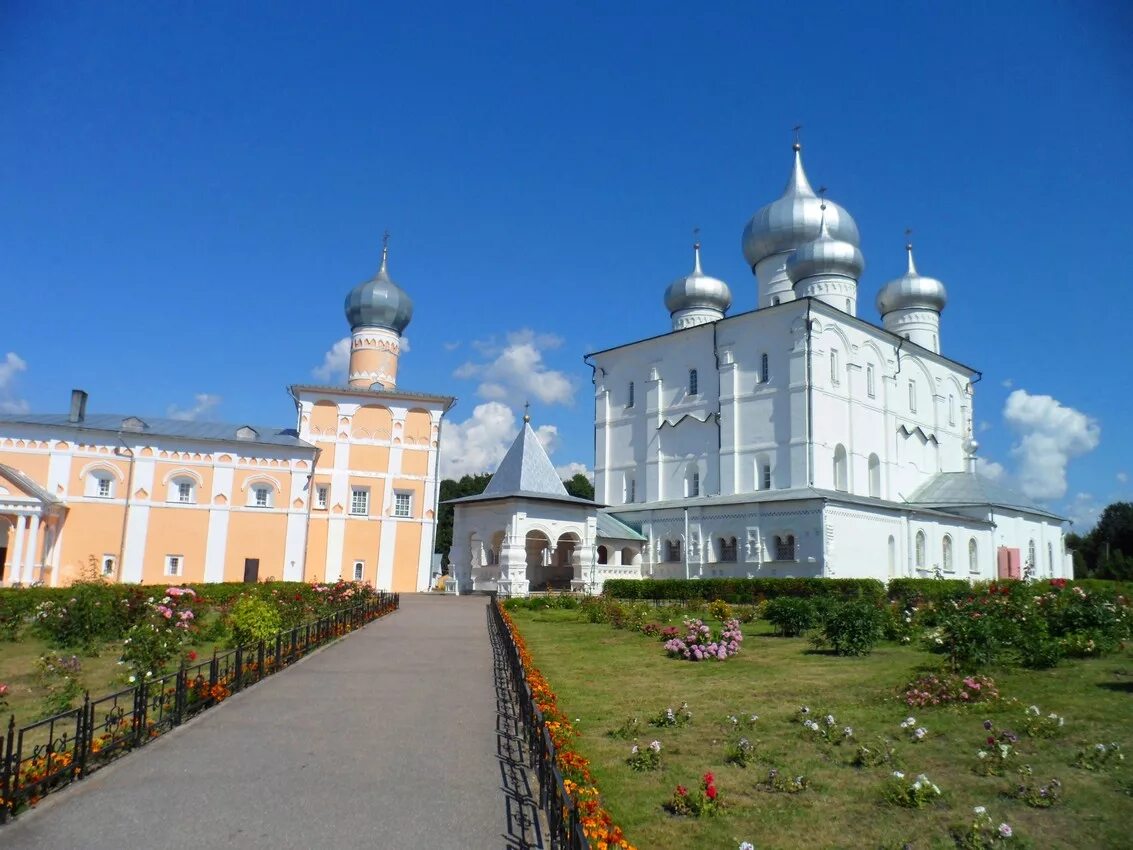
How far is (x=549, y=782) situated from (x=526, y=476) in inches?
938

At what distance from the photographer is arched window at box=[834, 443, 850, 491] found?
32625mm

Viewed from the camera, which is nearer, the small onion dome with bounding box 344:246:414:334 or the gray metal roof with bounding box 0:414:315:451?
the gray metal roof with bounding box 0:414:315:451

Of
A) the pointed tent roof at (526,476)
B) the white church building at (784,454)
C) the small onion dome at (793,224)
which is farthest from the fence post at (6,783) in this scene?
the small onion dome at (793,224)

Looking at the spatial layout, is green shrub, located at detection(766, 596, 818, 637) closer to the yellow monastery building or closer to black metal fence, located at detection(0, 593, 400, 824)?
black metal fence, located at detection(0, 593, 400, 824)

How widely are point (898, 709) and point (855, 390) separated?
86.5ft

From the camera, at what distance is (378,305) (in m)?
35.4

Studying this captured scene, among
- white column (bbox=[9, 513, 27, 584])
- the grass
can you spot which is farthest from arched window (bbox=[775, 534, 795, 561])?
white column (bbox=[9, 513, 27, 584])

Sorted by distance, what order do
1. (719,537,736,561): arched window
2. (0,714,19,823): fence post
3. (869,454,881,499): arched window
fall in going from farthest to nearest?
(869,454,881,499): arched window
(719,537,736,561): arched window
(0,714,19,823): fence post

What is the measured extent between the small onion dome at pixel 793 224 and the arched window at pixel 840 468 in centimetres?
962

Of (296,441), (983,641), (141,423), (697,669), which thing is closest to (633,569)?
(296,441)

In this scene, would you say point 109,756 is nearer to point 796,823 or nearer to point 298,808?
point 298,808

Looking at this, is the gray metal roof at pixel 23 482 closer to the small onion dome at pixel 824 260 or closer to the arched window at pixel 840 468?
the arched window at pixel 840 468

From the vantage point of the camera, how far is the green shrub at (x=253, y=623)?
1245 centimetres

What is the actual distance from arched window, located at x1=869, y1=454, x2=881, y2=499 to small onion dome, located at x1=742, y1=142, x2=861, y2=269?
31.3ft
